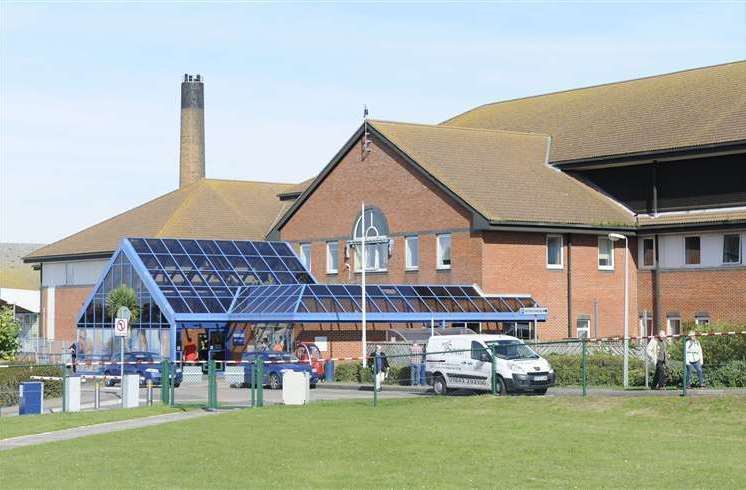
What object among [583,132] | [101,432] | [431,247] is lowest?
[101,432]

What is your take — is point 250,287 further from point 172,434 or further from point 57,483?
point 57,483

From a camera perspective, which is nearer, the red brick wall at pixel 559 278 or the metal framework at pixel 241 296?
the metal framework at pixel 241 296

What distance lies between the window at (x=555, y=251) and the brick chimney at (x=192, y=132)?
38.7 meters

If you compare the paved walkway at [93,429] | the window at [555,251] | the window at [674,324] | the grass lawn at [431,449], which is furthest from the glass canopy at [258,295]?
the grass lawn at [431,449]

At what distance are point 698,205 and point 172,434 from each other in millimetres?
34936

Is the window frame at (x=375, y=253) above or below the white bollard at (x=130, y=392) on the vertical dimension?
above

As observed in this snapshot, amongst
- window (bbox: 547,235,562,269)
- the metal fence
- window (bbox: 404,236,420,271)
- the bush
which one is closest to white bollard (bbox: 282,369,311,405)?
the metal fence

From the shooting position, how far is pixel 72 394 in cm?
3509

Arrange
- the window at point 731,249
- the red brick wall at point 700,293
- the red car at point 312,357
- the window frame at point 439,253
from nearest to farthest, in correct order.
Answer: the red car at point 312,357
the red brick wall at point 700,293
the window at point 731,249
the window frame at point 439,253

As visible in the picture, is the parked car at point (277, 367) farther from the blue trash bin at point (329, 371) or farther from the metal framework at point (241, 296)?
the metal framework at point (241, 296)

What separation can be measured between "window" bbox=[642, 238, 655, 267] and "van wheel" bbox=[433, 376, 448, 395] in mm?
21642

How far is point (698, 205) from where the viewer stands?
185ft

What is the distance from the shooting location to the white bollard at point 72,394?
115 ft

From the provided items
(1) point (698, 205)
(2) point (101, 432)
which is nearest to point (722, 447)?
(2) point (101, 432)
